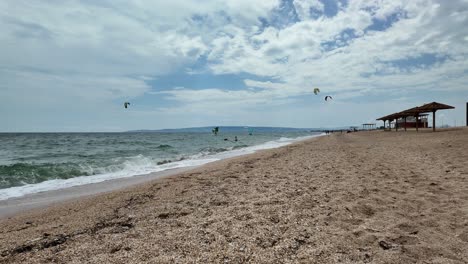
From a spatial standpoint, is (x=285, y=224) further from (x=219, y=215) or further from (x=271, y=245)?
(x=219, y=215)

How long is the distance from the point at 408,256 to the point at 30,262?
3851 millimetres

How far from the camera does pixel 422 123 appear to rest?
4522cm

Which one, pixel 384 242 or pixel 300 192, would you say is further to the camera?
pixel 300 192

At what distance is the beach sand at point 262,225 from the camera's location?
2885 mm

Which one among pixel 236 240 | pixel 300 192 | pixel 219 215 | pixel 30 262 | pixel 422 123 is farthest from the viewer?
pixel 422 123

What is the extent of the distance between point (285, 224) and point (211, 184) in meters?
3.43

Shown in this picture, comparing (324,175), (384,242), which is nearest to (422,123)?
(324,175)

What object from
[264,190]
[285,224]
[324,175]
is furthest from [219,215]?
[324,175]

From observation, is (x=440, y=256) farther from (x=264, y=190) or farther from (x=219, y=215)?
(x=264, y=190)

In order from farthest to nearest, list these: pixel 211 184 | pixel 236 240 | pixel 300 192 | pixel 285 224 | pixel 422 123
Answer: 1. pixel 422 123
2. pixel 211 184
3. pixel 300 192
4. pixel 285 224
5. pixel 236 240

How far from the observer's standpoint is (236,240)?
10.5 ft

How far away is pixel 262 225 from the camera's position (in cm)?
367

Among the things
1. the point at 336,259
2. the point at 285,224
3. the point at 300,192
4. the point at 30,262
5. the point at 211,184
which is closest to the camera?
the point at 336,259

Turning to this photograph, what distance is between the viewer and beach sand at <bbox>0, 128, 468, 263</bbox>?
2.88m
